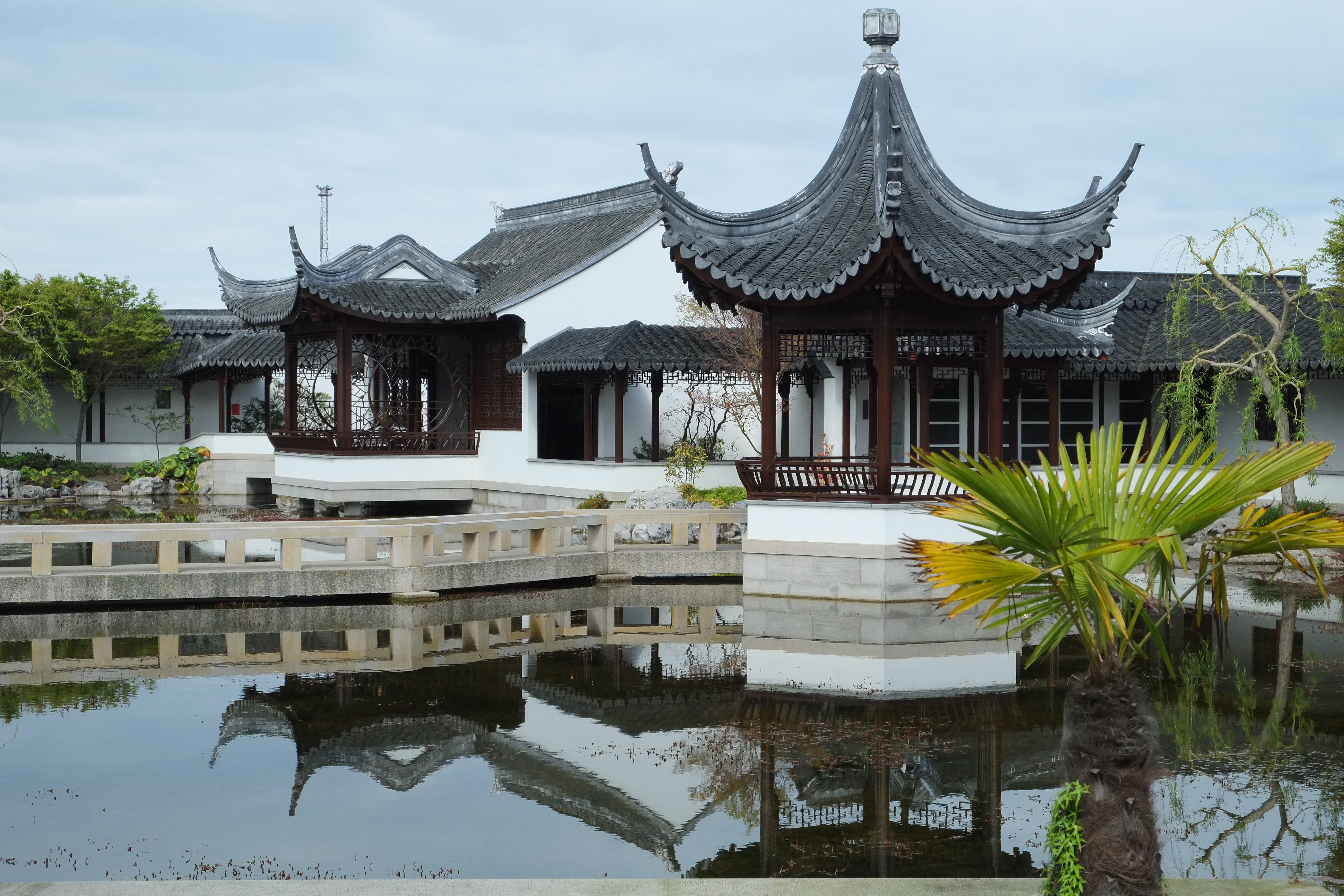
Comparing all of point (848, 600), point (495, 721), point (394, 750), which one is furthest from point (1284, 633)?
point (394, 750)

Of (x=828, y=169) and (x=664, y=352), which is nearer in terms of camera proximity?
(x=828, y=169)

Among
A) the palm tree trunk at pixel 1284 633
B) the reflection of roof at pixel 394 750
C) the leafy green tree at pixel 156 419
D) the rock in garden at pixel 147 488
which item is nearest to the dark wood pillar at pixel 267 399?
the rock in garden at pixel 147 488

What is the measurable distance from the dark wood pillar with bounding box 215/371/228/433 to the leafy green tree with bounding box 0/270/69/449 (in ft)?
12.4

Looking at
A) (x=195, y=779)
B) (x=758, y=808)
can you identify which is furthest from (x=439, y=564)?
(x=758, y=808)

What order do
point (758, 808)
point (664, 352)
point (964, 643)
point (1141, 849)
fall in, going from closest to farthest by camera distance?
point (1141, 849)
point (758, 808)
point (964, 643)
point (664, 352)

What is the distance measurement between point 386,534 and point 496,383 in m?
10.8

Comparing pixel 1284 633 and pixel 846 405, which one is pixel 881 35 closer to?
pixel 846 405

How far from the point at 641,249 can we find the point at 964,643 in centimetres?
1379

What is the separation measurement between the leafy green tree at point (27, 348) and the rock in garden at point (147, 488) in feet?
8.03

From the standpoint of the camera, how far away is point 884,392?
1396cm

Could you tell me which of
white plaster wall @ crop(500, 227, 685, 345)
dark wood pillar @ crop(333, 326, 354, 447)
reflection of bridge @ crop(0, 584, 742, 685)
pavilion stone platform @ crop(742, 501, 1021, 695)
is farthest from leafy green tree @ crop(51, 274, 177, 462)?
pavilion stone platform @ crop(742, 501, 1021, 695)

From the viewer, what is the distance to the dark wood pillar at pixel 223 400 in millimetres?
35656

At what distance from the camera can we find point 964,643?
42.1 feet

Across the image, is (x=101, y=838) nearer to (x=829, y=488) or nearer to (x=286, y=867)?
(x=286, y=867)
